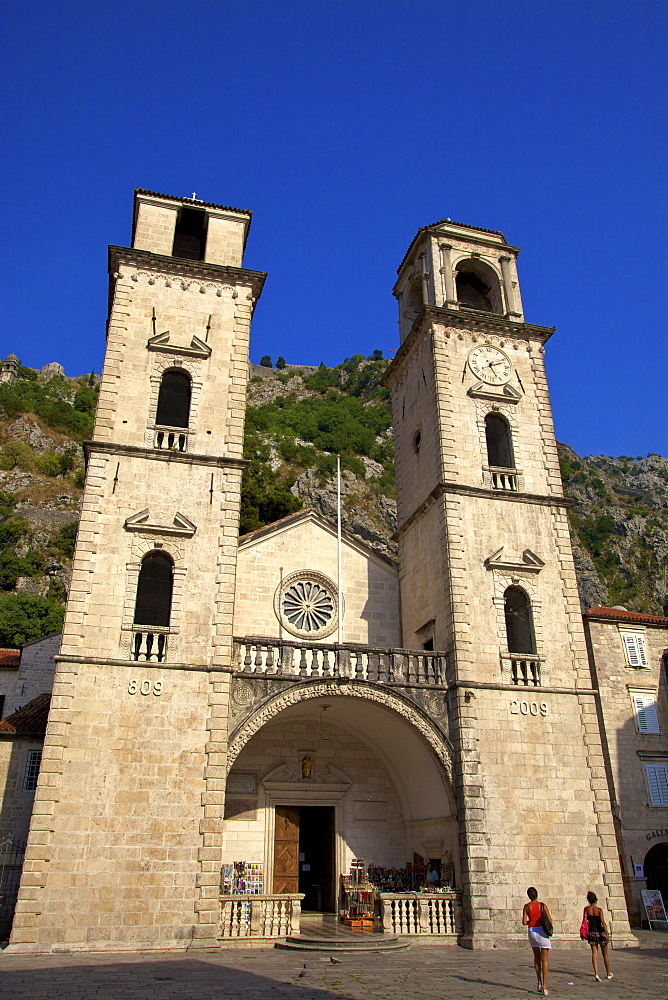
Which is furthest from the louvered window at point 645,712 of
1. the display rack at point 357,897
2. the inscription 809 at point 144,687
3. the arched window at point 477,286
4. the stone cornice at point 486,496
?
the inscription 809 at point 144,687

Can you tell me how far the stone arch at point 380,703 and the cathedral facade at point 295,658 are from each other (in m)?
0.04

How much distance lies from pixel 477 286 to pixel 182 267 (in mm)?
9456

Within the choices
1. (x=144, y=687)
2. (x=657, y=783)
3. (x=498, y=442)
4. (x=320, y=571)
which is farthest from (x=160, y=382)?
(x=657, y=783)

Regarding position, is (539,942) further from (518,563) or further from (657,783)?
(657,783)

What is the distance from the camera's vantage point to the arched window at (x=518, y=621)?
668 inches

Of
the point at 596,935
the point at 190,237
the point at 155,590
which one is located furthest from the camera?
the point at 190,237

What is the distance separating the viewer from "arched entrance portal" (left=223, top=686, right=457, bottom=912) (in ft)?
54.4

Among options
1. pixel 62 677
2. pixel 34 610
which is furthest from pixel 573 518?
pixel 62 677

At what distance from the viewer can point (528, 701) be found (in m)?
15.9

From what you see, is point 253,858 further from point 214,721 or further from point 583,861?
point 583,861

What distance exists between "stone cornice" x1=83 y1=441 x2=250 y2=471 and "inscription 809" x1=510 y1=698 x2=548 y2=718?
804cm

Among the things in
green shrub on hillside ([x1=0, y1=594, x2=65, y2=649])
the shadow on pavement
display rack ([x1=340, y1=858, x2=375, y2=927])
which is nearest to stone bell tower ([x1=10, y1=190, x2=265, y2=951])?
the shadow on pavement

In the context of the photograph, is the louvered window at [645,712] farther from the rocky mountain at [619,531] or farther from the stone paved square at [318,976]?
the rocky mountain at [619,531]

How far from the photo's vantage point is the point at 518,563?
1734cm
